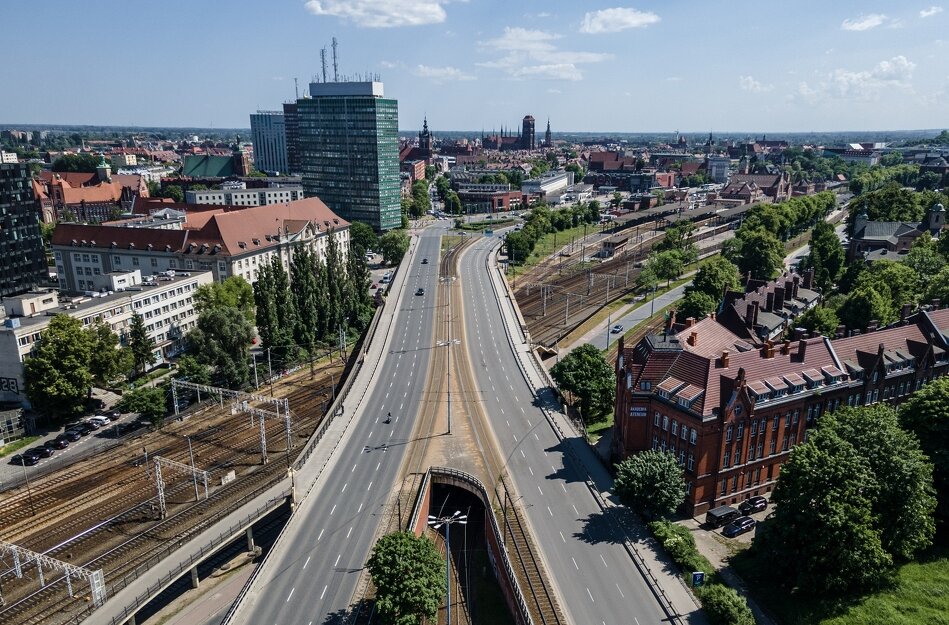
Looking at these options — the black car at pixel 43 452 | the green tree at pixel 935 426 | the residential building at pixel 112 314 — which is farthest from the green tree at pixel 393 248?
the green tree at pixel 935 426

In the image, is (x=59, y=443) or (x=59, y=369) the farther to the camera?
(x=59, y=369)

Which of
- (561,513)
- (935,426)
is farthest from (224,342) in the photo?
A: (935,426)

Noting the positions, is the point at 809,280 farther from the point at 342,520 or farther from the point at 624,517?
the point at 342,520

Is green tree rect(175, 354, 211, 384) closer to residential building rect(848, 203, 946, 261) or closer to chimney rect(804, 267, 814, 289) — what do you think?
chimney rect(804, 267, 814, 289)

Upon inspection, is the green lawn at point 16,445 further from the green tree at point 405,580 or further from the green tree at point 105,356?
the green tree at point 405,580

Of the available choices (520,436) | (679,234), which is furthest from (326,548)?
(679,234)

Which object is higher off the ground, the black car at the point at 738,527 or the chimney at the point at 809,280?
the chimney at the point at 809,280

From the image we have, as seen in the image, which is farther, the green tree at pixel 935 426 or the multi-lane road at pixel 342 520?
the green tree at pixel 935 426
